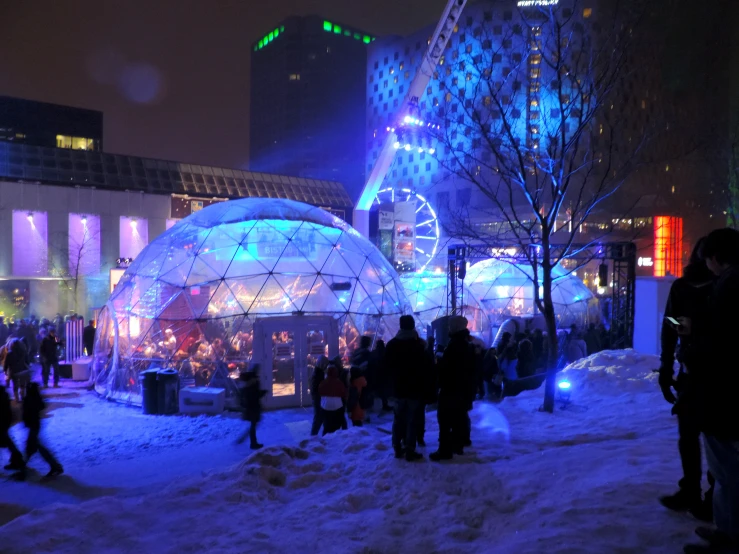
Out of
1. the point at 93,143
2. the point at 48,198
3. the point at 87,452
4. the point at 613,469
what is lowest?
the point at 87,452

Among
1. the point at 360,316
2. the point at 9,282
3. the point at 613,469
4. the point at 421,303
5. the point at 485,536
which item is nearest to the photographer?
the point at 485,536

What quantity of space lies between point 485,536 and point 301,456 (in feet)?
8.74

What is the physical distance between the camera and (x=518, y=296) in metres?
22.9

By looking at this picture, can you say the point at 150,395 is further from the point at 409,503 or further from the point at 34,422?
the point at 409,503

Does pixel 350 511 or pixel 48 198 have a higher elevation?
pixel 48 198

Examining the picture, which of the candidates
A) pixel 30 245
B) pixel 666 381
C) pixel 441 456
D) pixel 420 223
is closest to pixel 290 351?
pixel 441 456

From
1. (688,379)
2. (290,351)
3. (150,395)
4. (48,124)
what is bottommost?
(150,395)

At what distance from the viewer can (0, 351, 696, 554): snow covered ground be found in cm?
336

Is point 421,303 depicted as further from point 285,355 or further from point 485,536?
point 485,536

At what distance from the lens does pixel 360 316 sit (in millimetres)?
13133

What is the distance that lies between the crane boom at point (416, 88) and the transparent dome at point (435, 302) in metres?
3.64

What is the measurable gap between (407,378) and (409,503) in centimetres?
130

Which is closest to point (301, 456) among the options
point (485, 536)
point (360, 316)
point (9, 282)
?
point (485, 536)

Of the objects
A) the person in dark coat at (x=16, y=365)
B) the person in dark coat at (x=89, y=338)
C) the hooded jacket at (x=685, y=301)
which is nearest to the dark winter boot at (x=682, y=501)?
the hooded jacket at (x=685, y=301)
